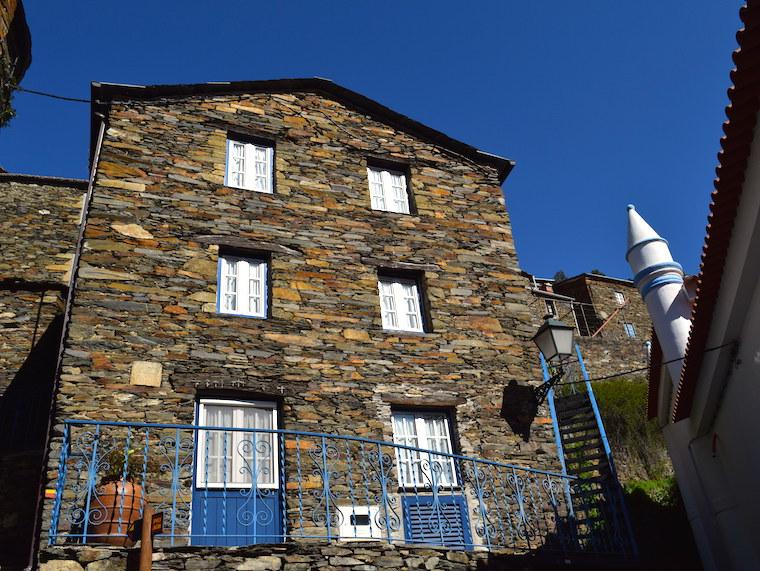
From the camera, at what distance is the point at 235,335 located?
9141mm

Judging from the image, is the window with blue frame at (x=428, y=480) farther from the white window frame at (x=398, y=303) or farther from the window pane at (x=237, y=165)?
the window pane at (x=237, y=165)

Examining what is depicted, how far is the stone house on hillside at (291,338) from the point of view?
7.71 metres

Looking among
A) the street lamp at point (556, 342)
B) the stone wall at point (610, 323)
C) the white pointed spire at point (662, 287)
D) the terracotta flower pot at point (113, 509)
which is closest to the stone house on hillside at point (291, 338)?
the terracotta flower pot at point (113, 509)

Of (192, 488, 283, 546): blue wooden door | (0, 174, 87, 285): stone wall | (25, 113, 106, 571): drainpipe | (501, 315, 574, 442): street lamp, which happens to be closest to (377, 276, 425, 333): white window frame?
(501, 315, 574, 442): street lamp

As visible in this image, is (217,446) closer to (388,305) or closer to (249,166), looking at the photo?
(388,305)

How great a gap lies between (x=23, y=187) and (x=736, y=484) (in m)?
14.4

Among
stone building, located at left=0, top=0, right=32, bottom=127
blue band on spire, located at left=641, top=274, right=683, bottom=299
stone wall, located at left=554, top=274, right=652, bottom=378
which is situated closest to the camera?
stone building, located at left=0, top=0, right=32, bottom=127

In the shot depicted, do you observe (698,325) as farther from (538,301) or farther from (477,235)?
(538,301)

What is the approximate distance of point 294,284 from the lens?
9977 mm

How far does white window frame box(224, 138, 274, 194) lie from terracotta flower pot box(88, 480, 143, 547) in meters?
5.62

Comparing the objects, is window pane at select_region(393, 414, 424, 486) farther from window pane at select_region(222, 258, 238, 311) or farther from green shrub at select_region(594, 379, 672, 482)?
green shrub at select_region(594, 379, 672, 482)

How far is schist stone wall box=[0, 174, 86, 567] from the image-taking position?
932 centimetres

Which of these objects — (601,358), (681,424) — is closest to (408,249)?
(681,424)

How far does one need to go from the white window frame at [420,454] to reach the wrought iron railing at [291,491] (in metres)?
0.03
